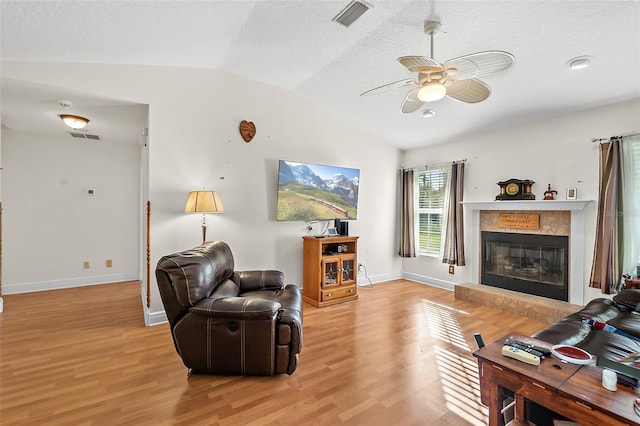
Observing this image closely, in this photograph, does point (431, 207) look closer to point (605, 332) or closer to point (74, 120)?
point (605, 332)

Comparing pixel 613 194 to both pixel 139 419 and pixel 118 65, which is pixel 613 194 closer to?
pixel 139 419

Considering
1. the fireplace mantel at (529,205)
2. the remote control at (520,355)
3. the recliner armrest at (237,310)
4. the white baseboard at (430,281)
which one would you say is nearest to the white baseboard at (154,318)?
the recliner armrest at (237,310)

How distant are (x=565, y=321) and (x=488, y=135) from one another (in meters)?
2.91

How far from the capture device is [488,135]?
4258 millimetres

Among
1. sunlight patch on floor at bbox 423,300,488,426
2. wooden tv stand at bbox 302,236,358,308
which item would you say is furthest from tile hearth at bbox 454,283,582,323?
wooden tv stand at bbox 302,236,358,308

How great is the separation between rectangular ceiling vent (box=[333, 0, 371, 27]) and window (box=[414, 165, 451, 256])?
305 cm

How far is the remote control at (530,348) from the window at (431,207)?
10.7 feet

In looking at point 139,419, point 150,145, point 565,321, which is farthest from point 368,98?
point 139,419

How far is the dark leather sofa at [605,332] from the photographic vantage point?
181 centimetres

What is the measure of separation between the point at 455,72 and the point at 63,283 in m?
5.99

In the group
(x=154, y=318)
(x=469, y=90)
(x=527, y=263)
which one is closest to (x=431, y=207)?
(x=527, y=263)

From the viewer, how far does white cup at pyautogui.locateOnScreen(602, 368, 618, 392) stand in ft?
4.16

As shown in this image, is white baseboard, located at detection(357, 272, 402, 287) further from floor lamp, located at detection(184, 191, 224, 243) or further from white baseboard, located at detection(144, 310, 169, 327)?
white baseboard, located at detection(144, 310, 169, 327)

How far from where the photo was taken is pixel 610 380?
50.1 inches
